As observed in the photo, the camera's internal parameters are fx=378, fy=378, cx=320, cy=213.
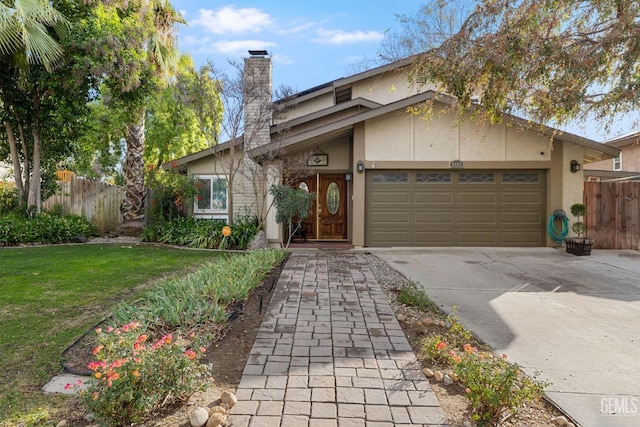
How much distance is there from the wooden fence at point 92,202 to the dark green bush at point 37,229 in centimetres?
163

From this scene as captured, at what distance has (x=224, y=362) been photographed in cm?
339

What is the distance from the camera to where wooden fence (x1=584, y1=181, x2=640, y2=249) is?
1075 cm

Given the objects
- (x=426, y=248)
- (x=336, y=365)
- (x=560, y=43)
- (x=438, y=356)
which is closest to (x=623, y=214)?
(x=426, y=248)

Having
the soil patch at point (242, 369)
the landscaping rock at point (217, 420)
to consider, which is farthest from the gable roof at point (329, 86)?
the landscaping rock at point (217, 420)

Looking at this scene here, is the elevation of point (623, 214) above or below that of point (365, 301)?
above

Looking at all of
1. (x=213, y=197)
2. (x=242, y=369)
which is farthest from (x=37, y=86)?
(x=242, y=369)

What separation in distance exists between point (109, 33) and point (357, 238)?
9136 mm

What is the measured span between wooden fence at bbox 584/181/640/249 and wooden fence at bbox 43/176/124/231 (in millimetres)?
15837

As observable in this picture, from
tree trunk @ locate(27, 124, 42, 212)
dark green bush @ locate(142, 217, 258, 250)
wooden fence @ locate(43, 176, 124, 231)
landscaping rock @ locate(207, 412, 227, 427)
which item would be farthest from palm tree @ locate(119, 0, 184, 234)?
landscaping rock @ locate(207, 412, 227, 427)

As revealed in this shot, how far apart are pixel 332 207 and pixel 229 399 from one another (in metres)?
10.3

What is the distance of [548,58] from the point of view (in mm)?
6457

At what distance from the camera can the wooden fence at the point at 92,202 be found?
1429 centimetres

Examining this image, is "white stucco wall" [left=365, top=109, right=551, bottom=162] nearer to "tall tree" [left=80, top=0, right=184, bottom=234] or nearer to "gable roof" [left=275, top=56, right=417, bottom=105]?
"gable roof" [left=275, top=56, right=417, bottom=105]

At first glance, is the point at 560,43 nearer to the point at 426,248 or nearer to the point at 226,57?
the point at 426,248
